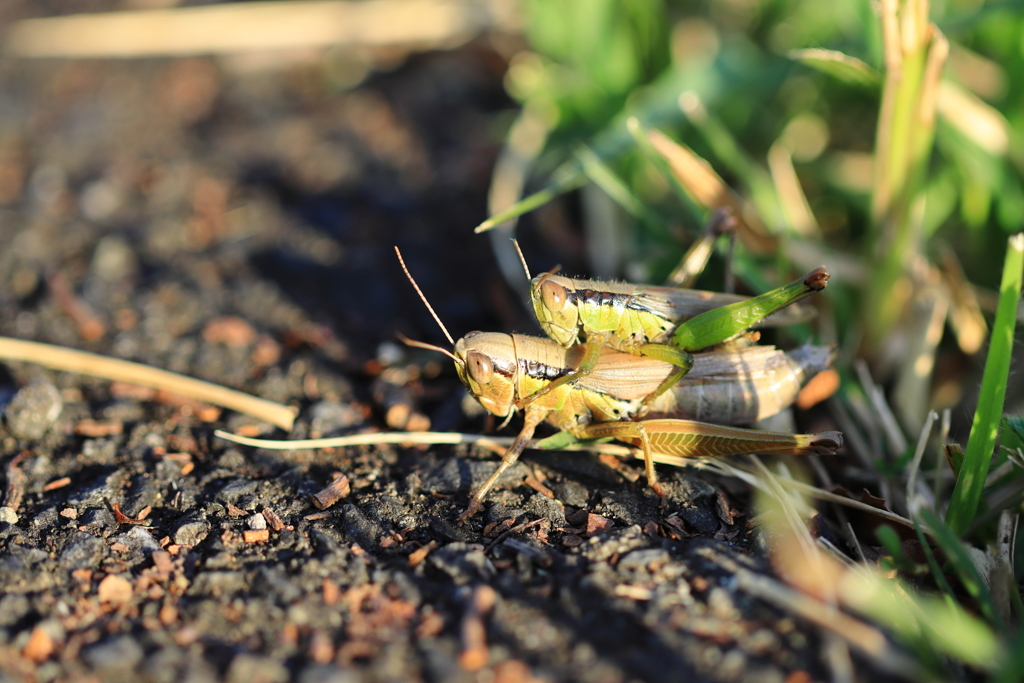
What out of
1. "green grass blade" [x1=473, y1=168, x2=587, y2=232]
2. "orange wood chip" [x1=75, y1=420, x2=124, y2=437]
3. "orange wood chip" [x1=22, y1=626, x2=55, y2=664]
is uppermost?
"green grass blade" [x1=473, y1=168, x2=587, y2=232]

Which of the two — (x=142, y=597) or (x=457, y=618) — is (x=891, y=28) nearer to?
(x=457, y=618)

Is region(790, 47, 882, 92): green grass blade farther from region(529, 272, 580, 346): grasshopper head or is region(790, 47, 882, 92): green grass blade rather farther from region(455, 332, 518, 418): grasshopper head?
region(455, 332, 518, 418): grasshopper head

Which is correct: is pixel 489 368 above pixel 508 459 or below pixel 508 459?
above

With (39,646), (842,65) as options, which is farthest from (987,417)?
(39,646)

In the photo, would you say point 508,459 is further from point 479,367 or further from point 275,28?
point 275,28

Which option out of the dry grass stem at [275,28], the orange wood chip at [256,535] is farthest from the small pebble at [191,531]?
the dry grass stem at [275,28]

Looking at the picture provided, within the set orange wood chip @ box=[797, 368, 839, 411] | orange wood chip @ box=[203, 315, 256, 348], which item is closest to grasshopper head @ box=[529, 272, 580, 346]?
orange wood chip @ box=[797, 368, 839, 411]
